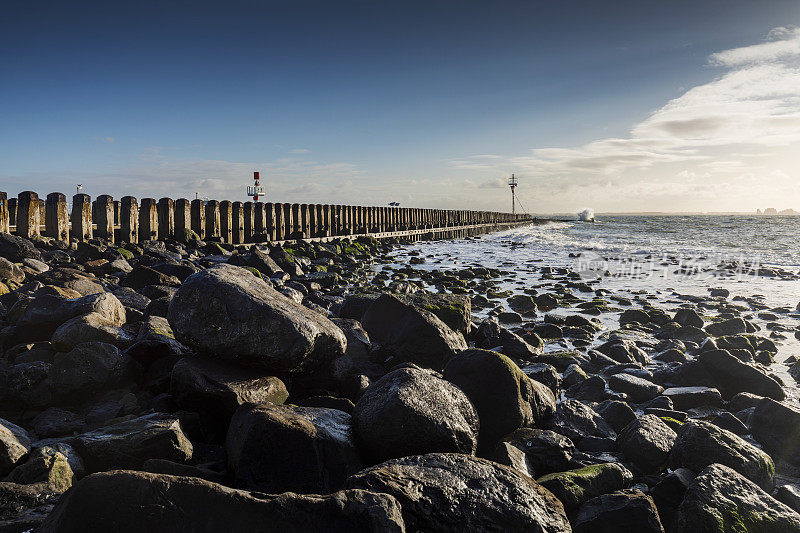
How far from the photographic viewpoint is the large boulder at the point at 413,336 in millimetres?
5078

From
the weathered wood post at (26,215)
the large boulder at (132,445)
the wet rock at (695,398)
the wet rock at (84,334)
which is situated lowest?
the wet rock at (695,398)

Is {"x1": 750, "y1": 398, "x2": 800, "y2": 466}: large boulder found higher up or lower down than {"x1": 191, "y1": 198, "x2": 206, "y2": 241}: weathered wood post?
lower down

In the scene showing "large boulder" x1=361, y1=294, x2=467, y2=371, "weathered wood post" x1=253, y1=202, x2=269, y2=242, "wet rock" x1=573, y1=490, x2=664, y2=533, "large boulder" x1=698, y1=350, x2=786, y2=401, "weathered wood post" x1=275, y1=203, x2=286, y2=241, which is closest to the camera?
"wet rock" x1=573, y1=490, x2=664, y2=533

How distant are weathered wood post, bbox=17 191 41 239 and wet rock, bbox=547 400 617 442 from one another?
10906 millimetres

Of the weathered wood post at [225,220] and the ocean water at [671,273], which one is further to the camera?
the weathered wood post at [225,220]

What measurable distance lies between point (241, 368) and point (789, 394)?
5487 millimetres

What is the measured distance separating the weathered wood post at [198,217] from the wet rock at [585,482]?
45.8 feet

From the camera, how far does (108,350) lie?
3.94 meters

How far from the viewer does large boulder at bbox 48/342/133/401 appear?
12.4 feet

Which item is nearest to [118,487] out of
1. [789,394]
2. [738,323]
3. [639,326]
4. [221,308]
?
[221,308]

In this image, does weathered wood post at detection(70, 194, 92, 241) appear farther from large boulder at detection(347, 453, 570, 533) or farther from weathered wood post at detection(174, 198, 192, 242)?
large boulder at detection(347, 453, 570, 533)

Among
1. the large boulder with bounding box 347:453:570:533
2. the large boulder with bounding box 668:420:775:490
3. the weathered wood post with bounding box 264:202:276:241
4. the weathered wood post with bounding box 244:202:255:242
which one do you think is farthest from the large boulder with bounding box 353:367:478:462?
the weathered wood post with bounding box 264:202:276:241

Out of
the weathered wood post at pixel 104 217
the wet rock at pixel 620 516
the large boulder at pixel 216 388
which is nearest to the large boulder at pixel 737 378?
the wet rock at pixel 620 516

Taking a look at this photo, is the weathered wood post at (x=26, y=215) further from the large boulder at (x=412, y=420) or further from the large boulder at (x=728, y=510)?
the large boulder at (x=728, y=510)
